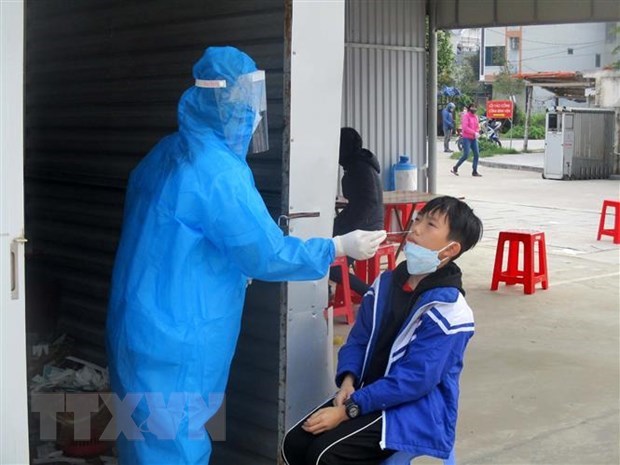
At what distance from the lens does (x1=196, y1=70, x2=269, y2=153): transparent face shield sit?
2.74m

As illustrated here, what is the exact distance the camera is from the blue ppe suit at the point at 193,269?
2625 mm

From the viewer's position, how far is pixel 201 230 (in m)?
2.67

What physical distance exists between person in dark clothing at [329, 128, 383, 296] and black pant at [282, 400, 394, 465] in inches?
136

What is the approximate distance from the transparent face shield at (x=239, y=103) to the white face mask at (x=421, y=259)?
0.66 m

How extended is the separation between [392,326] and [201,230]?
724 mm

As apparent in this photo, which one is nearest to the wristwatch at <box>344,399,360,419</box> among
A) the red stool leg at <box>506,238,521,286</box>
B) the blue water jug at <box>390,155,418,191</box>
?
the red stool leg at <box>506,238,521,286</box>

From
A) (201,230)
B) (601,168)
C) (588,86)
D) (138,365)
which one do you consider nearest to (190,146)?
(201,230)

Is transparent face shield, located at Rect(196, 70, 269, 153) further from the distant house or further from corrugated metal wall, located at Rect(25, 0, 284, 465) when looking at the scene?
the distant house

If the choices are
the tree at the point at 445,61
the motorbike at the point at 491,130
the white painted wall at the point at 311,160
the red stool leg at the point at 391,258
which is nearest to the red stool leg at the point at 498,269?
the red stool leg at the point at 391,258

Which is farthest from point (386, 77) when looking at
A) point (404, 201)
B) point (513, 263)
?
point (513, 263)

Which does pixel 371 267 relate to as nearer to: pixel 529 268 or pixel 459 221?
pixel 529 268

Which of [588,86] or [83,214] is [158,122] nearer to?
[83,214]

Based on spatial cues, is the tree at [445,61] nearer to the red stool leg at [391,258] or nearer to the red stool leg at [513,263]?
the red stool leg at [513,263]

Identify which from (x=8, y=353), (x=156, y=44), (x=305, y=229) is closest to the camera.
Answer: (x=8, y=353)
